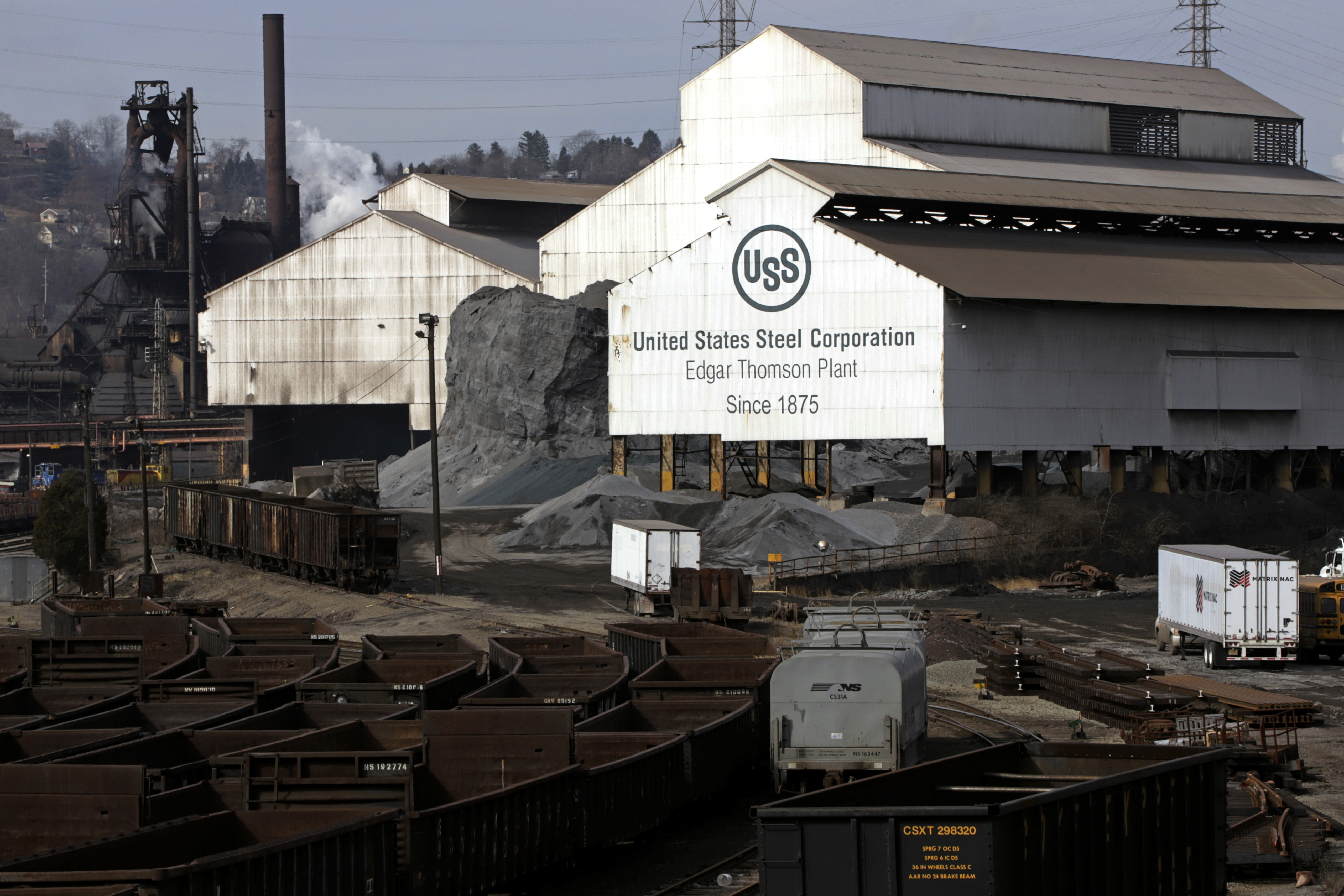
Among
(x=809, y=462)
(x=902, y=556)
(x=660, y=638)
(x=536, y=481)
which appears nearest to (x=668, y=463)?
(x=809, y=462)

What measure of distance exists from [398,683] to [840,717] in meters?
9.14

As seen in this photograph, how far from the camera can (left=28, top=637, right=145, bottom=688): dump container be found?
27891mm

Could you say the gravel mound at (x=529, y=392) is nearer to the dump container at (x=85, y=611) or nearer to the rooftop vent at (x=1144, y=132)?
the rooftop vent at (x=1144, y=132)

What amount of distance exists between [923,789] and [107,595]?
42440 mm

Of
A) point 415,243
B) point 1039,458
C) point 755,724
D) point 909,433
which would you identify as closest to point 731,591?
point 755,724

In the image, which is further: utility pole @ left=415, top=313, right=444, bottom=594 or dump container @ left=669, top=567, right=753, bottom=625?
utility pole @ left=415, top=313, right=444, bottom=594

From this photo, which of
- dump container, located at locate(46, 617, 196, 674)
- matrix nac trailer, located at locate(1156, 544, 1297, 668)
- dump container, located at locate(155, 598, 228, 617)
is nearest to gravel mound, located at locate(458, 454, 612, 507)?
dump container, located at locate(155, 598, 228, 617)

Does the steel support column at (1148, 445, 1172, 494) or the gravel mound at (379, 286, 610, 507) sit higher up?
the gravel mound at (379, 286, 610, 507)

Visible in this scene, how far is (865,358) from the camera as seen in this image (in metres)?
58.7

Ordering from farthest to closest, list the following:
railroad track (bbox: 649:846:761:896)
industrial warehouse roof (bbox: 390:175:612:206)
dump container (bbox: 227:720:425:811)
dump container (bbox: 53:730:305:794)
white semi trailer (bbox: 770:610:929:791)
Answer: industrial warehouse roof (bbox: 390:175:612:206)
white semi trailer (bbox: 770:610:929:791)
dump container (bbox: 53:730:305:794)
railroad track (bbox: 649:846:761:896)
dump container (bbox: 227:720:425:811)

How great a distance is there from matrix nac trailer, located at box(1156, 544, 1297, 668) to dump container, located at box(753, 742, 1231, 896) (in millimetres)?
20439

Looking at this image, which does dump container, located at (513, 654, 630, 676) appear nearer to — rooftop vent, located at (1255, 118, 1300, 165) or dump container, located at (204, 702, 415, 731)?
dump container, located at (204, 702, 415, 731)

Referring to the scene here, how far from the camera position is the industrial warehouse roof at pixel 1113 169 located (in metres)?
74.5

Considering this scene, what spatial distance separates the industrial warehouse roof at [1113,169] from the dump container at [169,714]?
5545 cm
